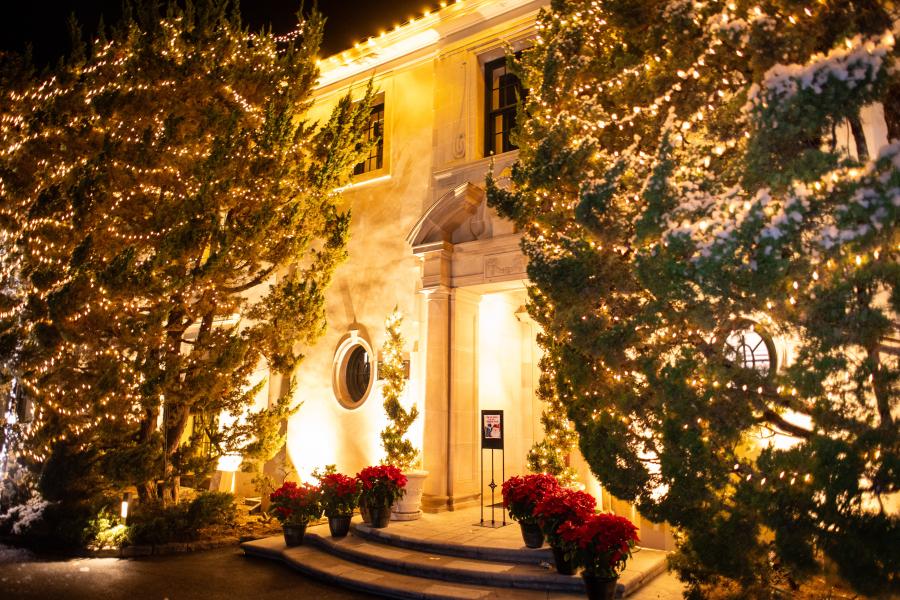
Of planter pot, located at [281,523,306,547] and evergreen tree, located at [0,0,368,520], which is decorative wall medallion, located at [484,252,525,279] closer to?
evergreen tree, located at [0,0,368,520]

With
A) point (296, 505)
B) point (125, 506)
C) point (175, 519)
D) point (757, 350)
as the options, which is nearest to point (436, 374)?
point (296, 505)

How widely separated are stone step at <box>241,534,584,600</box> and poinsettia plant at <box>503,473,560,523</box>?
103 cm

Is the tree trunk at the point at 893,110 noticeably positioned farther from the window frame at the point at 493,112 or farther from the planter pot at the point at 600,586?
the window frame at the point at 493,112

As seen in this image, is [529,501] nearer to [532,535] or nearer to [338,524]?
[532,535]

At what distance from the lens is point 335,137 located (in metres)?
12.0

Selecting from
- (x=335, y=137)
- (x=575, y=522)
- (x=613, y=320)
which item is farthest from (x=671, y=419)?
(x=335, y=137)

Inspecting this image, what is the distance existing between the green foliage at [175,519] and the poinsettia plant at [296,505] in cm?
164

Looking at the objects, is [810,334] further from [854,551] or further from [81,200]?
[81,200]

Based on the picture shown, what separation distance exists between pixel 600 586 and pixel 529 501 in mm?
1742

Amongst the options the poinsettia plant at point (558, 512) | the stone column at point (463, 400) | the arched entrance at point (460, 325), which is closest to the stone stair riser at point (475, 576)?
the poinsettia plant at point (558, 512)

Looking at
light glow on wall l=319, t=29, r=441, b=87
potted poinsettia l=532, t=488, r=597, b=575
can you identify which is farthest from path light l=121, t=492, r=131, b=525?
light glow on wall l=319, t=29, r=441, b=87

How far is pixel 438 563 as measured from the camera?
7.59 meters

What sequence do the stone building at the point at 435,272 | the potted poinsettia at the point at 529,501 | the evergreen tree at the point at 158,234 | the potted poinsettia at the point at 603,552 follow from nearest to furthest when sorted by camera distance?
1. the potted poinsettia at the point at 603,552
2. the potted poinsettia at the point at 529,501
3. the evergreen tree at the point at 158,234
4. the stone building at the point at 435,272

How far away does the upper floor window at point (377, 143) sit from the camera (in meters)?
13.7
